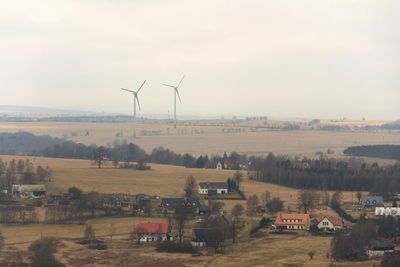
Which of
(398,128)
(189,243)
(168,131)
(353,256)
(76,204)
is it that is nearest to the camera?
(353,256)

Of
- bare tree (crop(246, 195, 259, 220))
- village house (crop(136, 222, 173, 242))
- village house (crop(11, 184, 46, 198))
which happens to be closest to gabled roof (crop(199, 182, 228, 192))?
bare tree (crop(246, 195, 259, 220))

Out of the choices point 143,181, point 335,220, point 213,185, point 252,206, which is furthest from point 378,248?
point 143,181

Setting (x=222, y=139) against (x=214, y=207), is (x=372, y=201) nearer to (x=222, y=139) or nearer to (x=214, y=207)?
(x=214, y=207)

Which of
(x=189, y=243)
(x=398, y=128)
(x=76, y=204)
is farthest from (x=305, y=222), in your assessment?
(x=398, y=128)

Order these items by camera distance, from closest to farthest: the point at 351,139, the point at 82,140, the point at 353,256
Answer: the point at 353,256 → the point at 82,140 → the point at 351,139

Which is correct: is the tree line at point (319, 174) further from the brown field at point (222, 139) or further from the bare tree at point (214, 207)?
the brown field at point (222, 139)

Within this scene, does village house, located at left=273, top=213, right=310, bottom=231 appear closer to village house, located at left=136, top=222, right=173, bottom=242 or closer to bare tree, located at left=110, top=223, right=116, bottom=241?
village house, located at left=136, top=222, right=173, bottom=242

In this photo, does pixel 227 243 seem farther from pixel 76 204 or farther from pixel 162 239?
pixel 76 204
